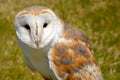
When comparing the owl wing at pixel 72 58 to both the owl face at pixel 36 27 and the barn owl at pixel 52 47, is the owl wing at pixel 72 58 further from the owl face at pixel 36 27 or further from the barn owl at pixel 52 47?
the owl face at pixel 36 27

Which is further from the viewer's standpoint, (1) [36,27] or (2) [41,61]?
(2) [41,61]

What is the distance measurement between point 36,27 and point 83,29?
12.6 ft

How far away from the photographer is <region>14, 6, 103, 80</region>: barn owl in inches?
192

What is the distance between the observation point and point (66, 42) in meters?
5.22

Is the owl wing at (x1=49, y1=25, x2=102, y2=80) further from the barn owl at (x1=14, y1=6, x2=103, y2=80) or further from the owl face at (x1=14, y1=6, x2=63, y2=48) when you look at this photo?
the owl face at (x1=14, y1=6, x2=63, y2=48)

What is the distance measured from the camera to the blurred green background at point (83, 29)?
6.95 m

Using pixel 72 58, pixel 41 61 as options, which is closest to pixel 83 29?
pixel 72 58

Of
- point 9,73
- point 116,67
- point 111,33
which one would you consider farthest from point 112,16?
point 9,73

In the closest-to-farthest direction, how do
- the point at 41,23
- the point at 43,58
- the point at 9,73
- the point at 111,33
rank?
the point at 41,23
the point at 43,58
the point at 9,73
the point at 111,33

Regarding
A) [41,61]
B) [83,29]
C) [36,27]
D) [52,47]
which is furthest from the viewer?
[83,29]

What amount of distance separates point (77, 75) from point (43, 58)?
0.39 m

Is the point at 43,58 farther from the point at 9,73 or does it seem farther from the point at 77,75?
the point at 9,73

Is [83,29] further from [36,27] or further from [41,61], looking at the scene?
[36,27]

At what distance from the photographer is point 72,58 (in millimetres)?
5262
